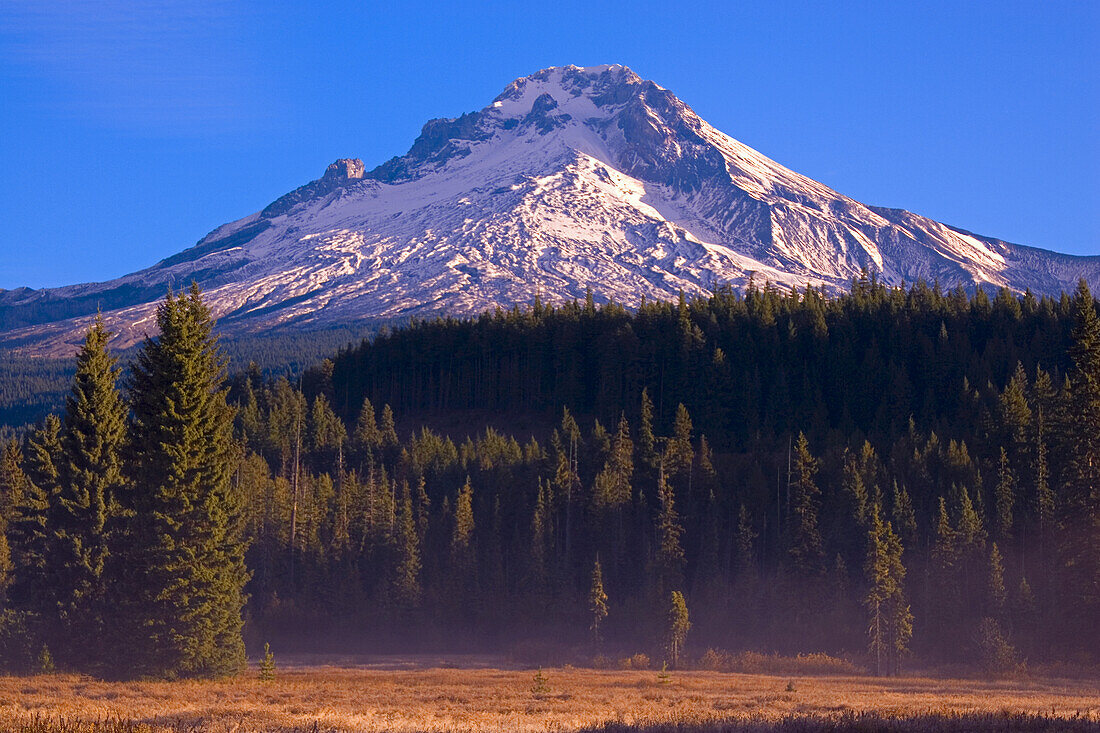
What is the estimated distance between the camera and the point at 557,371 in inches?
5246

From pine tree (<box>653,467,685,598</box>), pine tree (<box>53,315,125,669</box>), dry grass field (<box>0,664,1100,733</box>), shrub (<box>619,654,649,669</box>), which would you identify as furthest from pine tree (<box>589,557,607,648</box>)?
pine tree (<box>53,315,125,669</box>)

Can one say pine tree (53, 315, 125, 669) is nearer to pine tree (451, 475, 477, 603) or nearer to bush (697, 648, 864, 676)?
bush (697, 648, 864, 676)

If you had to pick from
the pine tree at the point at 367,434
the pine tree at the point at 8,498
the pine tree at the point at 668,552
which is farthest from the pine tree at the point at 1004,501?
the pine tree at the point at 367,434

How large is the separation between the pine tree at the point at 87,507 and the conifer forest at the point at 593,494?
0.11 m

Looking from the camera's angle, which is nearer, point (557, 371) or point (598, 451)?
point (598, 451)

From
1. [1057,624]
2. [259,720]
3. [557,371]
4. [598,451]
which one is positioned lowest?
[1057,624]

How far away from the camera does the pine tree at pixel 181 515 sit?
4125 cm

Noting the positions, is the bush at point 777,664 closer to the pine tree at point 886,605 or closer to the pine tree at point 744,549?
the pine tree at point 886,605

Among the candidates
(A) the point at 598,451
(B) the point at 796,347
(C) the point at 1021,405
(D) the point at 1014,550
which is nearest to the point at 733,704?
(D) the point at 1014,550

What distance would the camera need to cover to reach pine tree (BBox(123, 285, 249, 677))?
41.2 meters

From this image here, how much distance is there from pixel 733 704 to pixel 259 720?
16.1 metres

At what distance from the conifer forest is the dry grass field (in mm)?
6581

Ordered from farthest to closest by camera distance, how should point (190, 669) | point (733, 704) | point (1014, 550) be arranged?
point (1014, 550), point (190, 669), point (733, 704)

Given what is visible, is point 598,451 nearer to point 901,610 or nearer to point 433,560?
point 433,560
